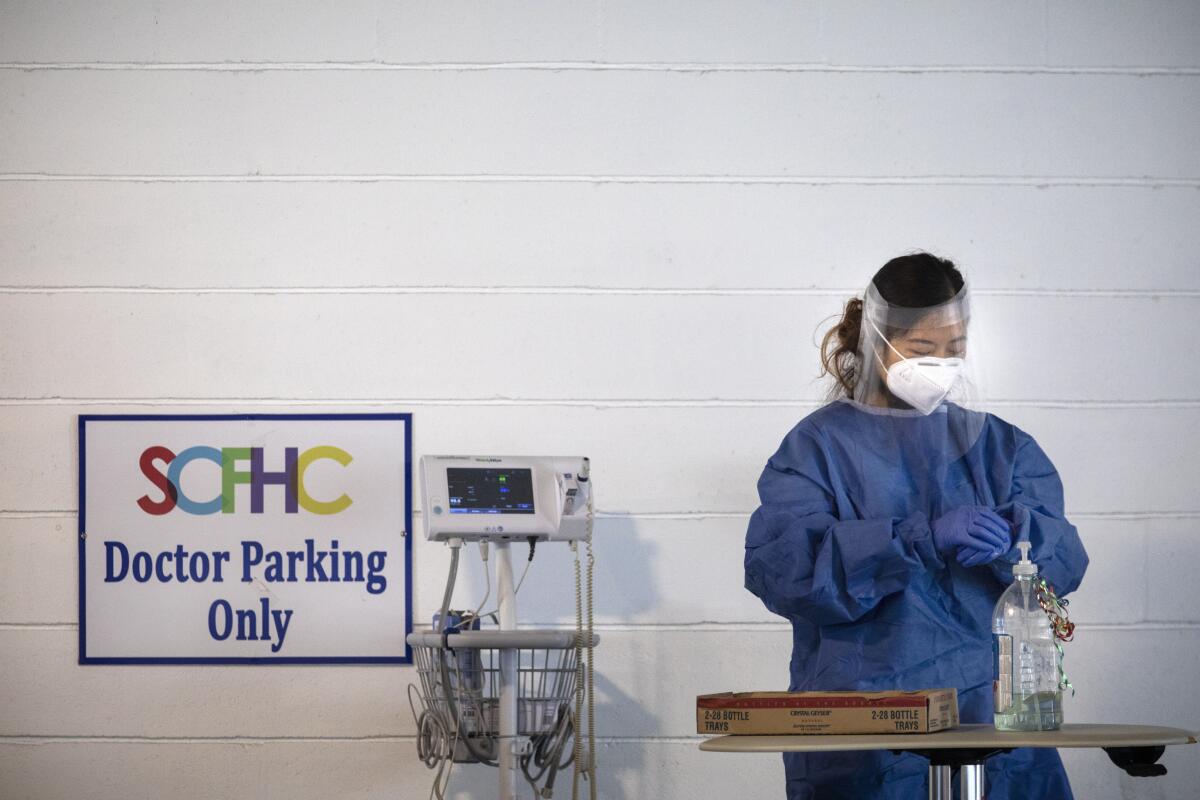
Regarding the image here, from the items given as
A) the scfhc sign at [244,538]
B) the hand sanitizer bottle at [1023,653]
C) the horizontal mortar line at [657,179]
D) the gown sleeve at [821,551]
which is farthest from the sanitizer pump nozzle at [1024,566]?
the scfhc sign at [244,538]

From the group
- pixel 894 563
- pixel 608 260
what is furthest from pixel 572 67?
pixel 894 563

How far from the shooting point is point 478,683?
8.21 feet

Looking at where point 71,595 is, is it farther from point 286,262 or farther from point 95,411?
point 286,262

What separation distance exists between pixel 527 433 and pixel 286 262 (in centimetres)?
64

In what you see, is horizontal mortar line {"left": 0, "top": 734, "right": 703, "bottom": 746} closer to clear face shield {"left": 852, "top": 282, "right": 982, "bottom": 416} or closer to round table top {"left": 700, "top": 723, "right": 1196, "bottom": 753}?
clear face shield {"left": 852, "top": 282, "right": 982, "bottom": 416}

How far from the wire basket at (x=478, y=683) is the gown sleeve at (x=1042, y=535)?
80 cm

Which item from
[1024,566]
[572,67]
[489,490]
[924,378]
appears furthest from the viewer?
[572,67]

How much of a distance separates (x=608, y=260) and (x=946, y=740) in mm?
1581

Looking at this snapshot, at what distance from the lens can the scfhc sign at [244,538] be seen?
2904 mm

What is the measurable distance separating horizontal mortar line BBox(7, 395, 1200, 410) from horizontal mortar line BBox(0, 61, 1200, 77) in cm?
72

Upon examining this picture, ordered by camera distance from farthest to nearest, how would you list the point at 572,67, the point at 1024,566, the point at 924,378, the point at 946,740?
1. the point at 572,67
2. the point at 924,378
3. the point at 1024,566
4. the point at 946,740

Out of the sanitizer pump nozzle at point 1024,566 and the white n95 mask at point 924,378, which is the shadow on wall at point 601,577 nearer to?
the white n95 mask at point 924,378

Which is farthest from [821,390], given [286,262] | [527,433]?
[286,262]

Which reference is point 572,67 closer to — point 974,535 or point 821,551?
point 821,551
